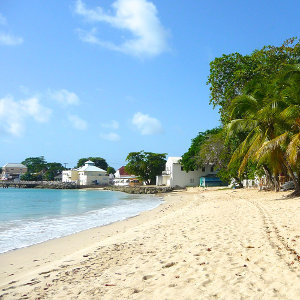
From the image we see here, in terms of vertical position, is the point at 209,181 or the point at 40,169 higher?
the point at 40,169

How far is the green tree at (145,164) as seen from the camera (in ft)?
198

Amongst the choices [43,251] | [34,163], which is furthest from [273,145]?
[34,163]

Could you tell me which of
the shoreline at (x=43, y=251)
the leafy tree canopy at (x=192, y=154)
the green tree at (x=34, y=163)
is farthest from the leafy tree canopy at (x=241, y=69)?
the green tree at (x=34, y=163)

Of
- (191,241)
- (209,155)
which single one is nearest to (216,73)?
(209,155)

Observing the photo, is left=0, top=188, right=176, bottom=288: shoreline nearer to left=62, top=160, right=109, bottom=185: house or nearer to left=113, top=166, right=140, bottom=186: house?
left=113, top=166, right=140, bottom=186: house

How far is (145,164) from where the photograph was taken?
61000 mm

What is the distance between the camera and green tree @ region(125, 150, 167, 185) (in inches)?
2378

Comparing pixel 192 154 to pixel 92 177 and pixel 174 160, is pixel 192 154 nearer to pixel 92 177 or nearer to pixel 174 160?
pixel 174 160

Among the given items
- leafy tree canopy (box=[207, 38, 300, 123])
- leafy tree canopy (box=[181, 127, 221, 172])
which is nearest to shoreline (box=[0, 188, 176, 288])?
leafy tree canopy (box=[207, 38, 300, 123])

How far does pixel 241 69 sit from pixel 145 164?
135 feet

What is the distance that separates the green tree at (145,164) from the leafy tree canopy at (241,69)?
127ft

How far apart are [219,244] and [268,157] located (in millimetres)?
9839

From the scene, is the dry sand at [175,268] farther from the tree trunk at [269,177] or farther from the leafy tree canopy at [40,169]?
the leafy tree canopy at [40,169]

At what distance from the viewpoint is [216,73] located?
869 inches
